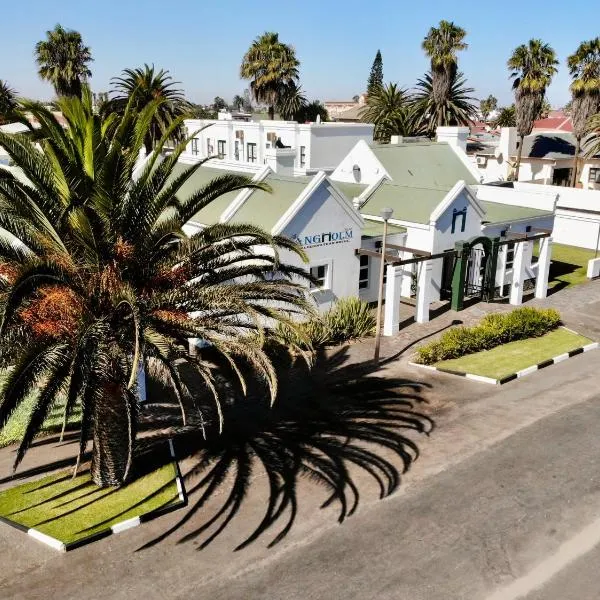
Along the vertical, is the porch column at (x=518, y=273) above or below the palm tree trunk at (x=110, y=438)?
above

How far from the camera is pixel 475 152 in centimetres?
6431

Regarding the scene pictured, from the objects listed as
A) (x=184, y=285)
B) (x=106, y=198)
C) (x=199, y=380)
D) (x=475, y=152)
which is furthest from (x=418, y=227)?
(x=475, y=152)

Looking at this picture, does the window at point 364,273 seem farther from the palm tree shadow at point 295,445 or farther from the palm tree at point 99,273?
the palm tree at point 99,273

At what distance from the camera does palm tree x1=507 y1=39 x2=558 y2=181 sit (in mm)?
49000

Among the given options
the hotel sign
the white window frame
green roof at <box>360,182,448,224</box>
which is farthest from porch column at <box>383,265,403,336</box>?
green roof at <box>360,182,448,224</box>

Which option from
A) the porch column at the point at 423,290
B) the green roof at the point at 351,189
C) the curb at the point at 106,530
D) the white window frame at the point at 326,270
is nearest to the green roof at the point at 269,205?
the white window frame at the point at 326,270

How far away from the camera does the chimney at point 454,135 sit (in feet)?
132

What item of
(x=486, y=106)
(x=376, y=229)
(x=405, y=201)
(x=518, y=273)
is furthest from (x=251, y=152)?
(x=486, y=106)

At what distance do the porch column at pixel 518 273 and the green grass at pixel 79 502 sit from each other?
766 inches

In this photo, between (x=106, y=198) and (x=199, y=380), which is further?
(x=199, y=380)

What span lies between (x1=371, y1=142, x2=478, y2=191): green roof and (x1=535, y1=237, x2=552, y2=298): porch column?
30.0 ft

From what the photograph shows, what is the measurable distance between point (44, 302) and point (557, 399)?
15.3 metres

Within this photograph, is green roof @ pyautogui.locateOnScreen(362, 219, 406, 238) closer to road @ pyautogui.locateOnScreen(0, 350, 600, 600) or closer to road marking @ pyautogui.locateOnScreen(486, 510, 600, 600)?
road @ pyautogui.locateOnScreen(0, 350, 600, 600)

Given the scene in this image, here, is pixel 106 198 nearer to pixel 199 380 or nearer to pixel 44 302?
pixel 44 302
